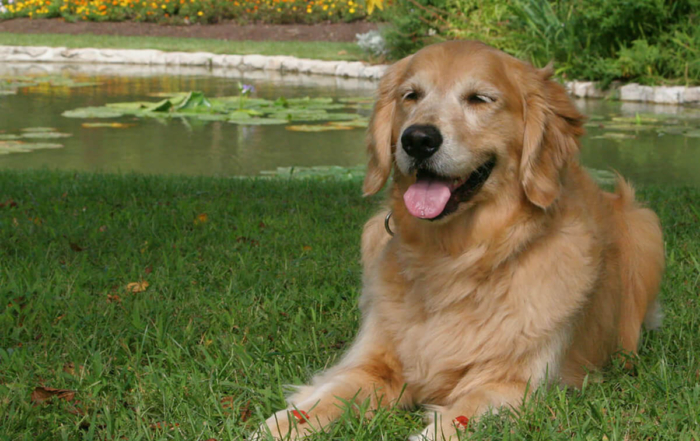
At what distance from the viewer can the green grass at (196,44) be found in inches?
801

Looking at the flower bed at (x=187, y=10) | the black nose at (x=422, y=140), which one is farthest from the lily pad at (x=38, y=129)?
the flower bed at (x=187, y=10)

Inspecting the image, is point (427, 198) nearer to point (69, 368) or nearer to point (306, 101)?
point (69, 368)

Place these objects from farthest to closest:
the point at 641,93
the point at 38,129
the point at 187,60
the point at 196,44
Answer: the point at 196,44, the point at 187,60, the point at 641,93, the point at 38,129

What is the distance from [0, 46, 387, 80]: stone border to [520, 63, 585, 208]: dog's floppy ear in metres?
14.8

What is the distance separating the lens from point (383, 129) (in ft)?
10.3

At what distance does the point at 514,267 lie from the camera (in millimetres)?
2740

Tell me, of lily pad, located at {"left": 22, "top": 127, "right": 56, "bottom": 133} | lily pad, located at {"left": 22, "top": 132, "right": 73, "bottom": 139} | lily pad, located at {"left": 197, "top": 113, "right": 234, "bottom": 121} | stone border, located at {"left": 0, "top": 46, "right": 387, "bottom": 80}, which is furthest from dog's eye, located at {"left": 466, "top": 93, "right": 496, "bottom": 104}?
stone border, located at {"left": 0, "top": 46, "right": 387, "bottom": 80}

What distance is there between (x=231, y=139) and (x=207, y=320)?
6706mm

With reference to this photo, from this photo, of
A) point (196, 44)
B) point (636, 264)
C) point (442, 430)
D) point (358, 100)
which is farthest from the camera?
point (196, 44)

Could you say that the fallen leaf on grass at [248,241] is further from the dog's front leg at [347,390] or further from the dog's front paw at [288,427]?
the dog's front paw at [288,427]

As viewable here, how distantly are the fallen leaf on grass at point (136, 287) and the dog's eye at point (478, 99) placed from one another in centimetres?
201

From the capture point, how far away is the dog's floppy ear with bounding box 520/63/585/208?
109 inches

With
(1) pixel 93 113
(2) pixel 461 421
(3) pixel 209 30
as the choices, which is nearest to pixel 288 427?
(2) pixel 461 421

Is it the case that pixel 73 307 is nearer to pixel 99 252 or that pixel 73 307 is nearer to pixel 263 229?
pixel 99 252
